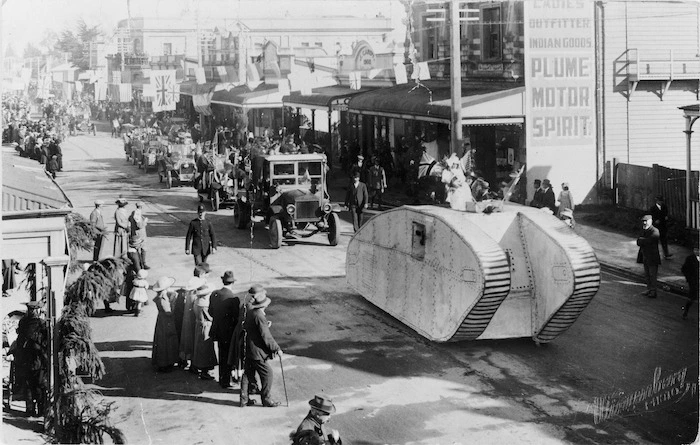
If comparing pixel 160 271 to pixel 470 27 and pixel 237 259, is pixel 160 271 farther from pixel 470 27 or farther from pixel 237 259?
pixel 470 27

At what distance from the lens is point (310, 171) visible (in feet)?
65.1

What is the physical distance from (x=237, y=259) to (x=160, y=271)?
5.69 ft

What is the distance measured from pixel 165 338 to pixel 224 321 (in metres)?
1.04

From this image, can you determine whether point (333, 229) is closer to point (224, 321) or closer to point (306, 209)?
point (306, 209)

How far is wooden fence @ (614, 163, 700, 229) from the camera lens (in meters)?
18.7

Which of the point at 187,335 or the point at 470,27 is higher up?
the point at 470,27

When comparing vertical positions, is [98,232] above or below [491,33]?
below

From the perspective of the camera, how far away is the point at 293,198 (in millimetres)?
19047

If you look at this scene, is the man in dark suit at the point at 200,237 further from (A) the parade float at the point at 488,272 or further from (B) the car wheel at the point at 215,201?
(B) the car wheel at the point at 215,201

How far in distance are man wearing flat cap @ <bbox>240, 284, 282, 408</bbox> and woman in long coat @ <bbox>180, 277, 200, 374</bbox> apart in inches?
56.0

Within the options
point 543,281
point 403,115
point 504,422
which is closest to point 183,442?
point 504,422

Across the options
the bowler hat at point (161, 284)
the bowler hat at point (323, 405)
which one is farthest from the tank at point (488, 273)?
the bowler hat at point (323, 405)

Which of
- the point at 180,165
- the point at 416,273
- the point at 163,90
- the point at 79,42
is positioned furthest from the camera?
the point at 79,42

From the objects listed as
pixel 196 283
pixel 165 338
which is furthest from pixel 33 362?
pixel 196 283
